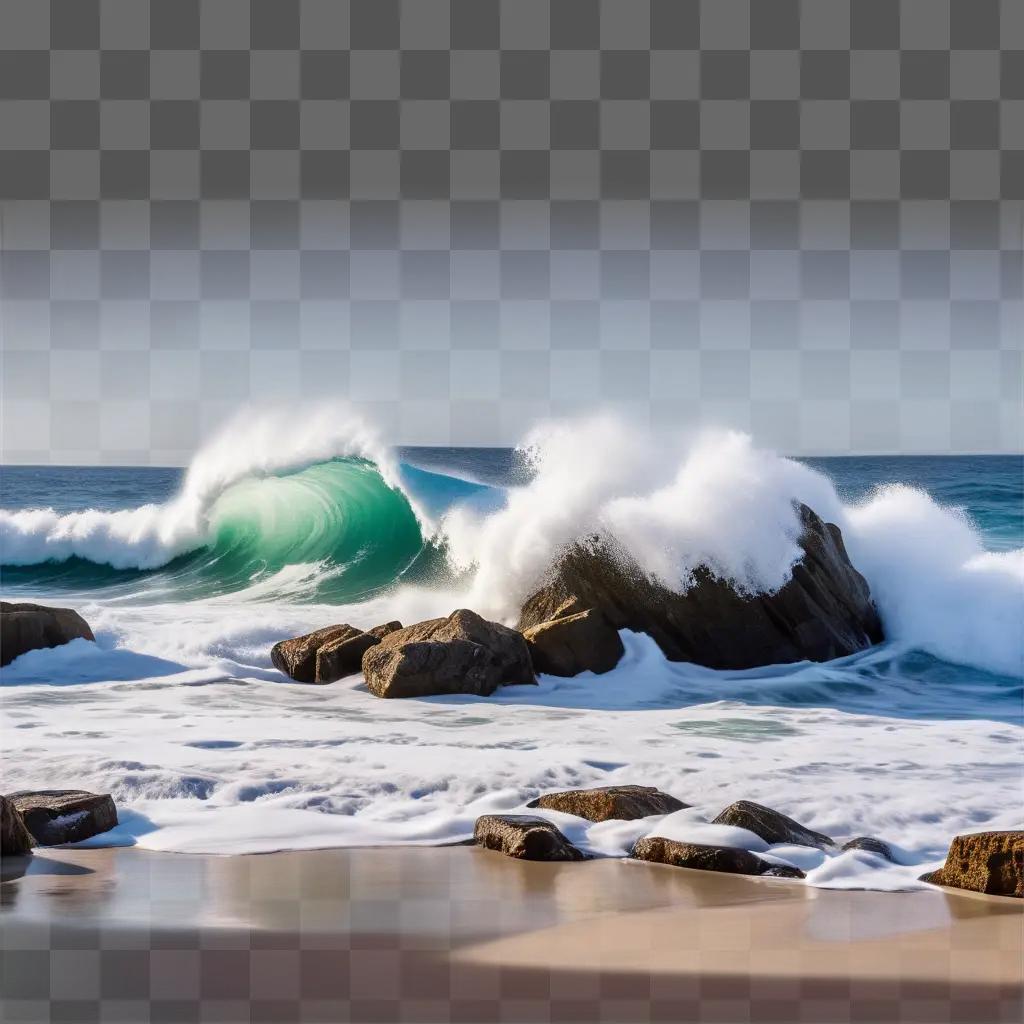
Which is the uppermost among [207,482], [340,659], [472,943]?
[207,482]

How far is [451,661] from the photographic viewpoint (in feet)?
24.5

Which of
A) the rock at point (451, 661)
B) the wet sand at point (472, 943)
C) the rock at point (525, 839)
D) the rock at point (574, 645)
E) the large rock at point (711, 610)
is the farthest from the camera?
the large rock at point (711, 610)

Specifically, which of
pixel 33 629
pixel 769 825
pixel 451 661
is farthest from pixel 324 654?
pixel 769 825

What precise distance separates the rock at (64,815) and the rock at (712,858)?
6.21ft

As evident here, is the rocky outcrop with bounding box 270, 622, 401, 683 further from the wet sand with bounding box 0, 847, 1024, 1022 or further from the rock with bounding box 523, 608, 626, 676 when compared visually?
the wet sand with bounding box 0, 847, 1024, 1022

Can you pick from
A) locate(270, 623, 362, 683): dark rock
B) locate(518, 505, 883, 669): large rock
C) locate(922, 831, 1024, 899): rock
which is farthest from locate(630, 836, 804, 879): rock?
locate(518, 505, 883, 669): large rock

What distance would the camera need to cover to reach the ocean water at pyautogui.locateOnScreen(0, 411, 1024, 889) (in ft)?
15.7

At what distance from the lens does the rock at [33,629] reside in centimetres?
Answer: 810

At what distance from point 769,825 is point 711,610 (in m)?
4.96

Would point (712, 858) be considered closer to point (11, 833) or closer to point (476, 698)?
point (11, 833)

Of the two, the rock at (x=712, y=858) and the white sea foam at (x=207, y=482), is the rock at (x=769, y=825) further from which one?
the white sea foam at (x=207, y=482)

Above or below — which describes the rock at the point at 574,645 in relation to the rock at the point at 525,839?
above

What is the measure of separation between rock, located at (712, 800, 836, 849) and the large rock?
447 cm

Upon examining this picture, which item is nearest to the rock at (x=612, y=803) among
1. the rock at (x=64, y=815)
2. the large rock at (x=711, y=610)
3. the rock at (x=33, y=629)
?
the rock at (x=64, y=815)
